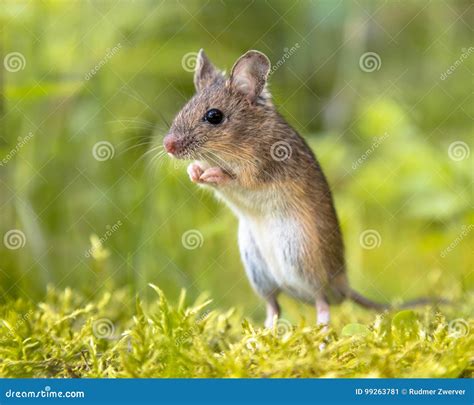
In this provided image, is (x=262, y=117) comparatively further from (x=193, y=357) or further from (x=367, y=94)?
(x=367, y=94)

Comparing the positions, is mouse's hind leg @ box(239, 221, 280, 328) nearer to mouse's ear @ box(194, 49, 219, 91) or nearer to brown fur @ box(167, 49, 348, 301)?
brown fur @ box(167, 49, 348, 301)

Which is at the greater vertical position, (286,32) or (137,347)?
(286,32)

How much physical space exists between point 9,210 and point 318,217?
7.21 feet

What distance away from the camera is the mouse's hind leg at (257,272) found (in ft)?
13.1

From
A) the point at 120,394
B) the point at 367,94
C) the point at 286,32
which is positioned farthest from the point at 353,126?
the point at 120,394

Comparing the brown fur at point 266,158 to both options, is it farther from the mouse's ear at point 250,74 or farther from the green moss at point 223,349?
the green moss at point 223,349

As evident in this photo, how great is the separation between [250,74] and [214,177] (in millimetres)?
567

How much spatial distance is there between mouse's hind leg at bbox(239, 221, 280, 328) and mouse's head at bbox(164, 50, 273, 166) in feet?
1.43

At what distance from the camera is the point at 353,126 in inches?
280

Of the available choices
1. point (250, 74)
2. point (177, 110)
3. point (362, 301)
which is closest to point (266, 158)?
point (250, 74)

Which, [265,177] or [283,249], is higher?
[265,177]

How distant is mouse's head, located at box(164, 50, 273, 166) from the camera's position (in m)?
3.80

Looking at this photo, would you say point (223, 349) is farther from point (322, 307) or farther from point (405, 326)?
point (405, 326)

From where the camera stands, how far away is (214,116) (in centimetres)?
388
